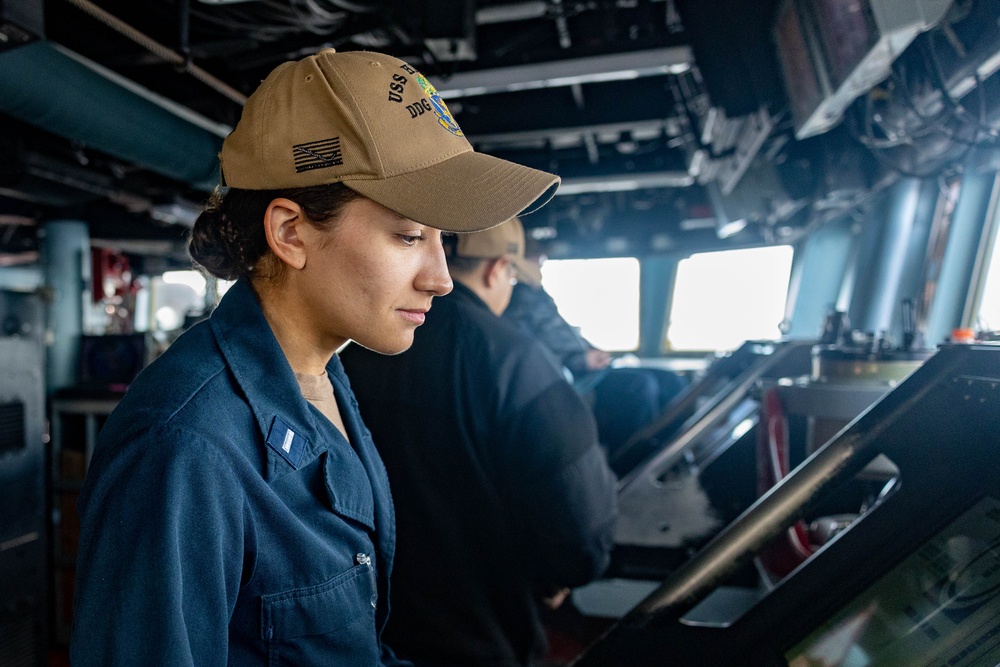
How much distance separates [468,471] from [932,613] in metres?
0.92

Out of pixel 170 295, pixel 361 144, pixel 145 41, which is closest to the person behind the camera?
→ pixel 361 144

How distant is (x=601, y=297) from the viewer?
873cm

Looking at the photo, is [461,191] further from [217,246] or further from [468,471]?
[468,471]

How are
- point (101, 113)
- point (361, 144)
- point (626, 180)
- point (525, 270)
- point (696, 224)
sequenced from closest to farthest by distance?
point (361, 144), point (525, 270), point (101, 113), point (626, 180), point (696, 224)

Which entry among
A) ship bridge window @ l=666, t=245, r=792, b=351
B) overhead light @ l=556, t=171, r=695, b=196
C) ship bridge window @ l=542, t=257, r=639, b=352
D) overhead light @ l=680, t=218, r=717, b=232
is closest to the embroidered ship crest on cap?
overhead light @ l=556, t=171, r=695, b=196

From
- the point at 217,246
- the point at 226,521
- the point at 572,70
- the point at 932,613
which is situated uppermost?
the point at 572,70

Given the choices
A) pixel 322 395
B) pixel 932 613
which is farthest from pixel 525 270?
pixel 932 613

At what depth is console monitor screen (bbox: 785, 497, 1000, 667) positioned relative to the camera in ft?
2.64

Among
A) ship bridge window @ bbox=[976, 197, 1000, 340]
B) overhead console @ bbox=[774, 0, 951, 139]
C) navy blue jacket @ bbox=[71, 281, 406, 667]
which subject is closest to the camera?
navy blue jacket @ bbox=[71, 281, 406, 667]

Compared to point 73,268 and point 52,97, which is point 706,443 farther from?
point 73,268

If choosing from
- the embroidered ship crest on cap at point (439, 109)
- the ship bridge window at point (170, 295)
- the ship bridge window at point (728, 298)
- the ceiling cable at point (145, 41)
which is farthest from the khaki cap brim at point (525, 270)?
the ship bridge window at point (170, 295)

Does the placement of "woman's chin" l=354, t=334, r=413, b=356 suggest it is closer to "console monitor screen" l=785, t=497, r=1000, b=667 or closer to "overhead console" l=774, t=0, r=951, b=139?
"console monitor screen" l=785, t=497, r=1000, b=667

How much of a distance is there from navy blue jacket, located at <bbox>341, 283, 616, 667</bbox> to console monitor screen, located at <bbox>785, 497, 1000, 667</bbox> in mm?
705

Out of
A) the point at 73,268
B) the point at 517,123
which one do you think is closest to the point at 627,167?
the point at 517,123
